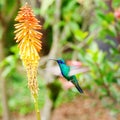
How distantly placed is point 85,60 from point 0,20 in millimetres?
975

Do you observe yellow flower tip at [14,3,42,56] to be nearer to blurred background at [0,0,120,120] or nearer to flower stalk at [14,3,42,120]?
flower stalk at [14,3,42,120]

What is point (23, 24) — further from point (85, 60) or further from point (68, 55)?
point (68, 55)

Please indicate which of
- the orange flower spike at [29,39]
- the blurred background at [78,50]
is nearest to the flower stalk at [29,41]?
the orange flower spike at [29,39]

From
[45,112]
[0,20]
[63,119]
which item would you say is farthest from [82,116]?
[0,20]

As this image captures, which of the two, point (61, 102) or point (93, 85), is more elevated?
point (93, 85)

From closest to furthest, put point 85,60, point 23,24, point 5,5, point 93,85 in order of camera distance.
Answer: point 23,24
point 85,60
point 93,85
point 5,5

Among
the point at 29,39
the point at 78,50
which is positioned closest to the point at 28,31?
the point at 29,39

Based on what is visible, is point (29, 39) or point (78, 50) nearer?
point (29, 39)

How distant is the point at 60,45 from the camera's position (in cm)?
294

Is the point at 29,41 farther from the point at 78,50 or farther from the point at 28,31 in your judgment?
the point at 78,50

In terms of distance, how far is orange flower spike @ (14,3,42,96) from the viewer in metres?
0.44

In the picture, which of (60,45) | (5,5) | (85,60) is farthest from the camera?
(60,45)

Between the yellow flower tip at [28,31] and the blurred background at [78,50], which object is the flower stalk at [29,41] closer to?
the yellow flower tip at [28,31]

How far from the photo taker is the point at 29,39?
1.46 ft
